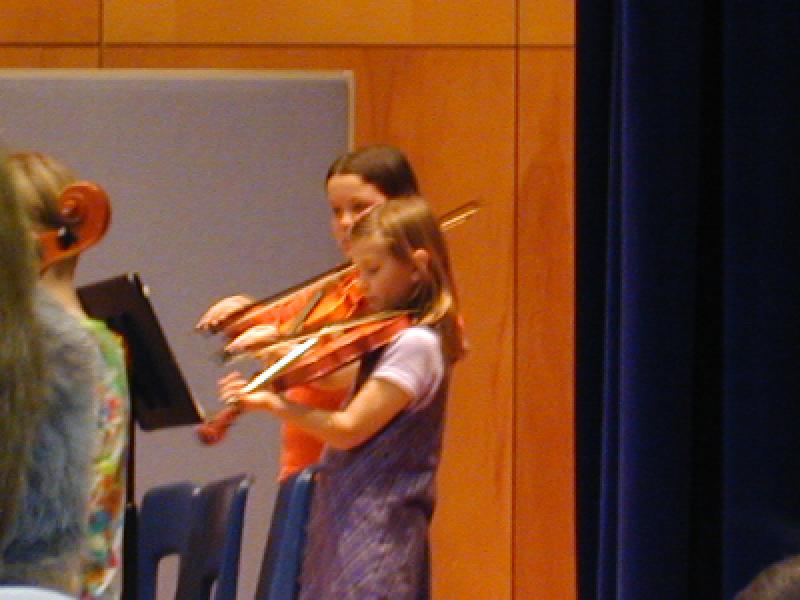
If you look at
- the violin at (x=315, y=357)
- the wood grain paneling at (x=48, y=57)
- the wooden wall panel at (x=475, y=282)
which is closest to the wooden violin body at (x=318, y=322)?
the violin at (x=315, y=357)

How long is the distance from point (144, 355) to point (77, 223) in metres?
0.29

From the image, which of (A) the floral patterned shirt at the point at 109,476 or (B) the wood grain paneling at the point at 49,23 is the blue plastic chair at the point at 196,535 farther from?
(B) the wood grain paneling at the point at 49,23

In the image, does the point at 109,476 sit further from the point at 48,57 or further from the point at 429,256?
the point at 48,57

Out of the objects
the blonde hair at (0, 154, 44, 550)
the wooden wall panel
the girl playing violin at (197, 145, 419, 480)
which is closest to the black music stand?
the girl playing violin at (197, 145, 419, 480)

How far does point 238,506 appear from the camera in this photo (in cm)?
185

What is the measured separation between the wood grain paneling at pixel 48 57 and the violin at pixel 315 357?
5.25 ft

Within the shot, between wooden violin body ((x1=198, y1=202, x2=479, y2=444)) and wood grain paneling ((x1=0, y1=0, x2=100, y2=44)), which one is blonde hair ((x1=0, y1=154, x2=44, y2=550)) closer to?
wooden violin body ((x1=198, y1=202, x2=479, y2=444))

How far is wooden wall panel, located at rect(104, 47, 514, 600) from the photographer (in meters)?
3.33

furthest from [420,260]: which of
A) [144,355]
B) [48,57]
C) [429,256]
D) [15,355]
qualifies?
[48,57]
